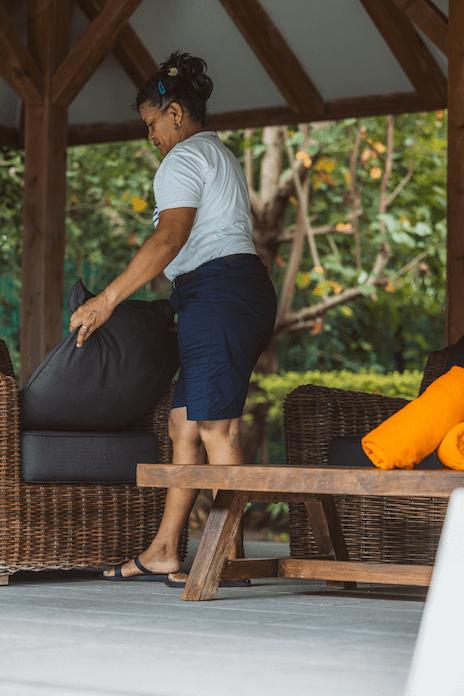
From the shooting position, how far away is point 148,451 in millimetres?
2662

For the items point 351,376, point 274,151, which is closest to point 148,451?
point 351,376

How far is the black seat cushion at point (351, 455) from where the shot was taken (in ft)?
8.44

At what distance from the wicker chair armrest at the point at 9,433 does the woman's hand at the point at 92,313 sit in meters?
0.25

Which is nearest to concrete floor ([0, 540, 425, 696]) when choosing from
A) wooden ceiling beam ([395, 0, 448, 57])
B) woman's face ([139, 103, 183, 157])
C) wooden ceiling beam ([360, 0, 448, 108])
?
woman's face ([139, 103, 183, 157])

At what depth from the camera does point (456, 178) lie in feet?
11.5

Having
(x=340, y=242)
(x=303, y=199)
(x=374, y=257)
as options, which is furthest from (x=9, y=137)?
(x=374, y=257)

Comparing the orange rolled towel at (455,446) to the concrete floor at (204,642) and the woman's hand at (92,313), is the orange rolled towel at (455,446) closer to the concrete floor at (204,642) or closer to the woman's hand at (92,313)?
the concrete floor at (204,642)

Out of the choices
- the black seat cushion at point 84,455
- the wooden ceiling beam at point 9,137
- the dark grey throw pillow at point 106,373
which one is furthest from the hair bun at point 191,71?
the wooden ceiling beam at point 9,137

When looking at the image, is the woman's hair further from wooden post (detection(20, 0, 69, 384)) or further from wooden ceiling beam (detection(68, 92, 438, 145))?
wooden ceiling beam (detection(68, 92, 438, 145))

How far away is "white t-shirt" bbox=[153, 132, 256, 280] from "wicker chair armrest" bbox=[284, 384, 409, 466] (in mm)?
501

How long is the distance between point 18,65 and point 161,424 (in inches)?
101

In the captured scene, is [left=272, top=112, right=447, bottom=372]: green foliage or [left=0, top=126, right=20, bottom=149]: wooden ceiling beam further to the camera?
[left=272, top=112, right=447, bottom=372]: green foliage

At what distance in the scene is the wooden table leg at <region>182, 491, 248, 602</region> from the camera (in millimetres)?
2096

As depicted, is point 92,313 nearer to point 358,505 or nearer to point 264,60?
point 358,505
